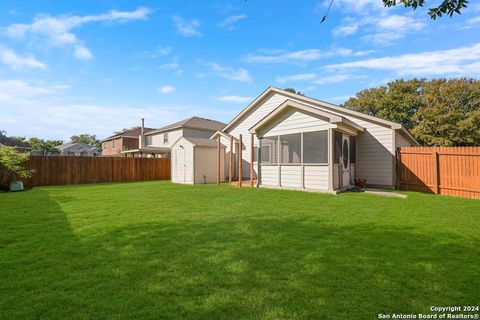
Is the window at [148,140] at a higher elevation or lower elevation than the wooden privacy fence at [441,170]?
higher

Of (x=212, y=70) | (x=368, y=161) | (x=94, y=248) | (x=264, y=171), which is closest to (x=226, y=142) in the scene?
(x=212, y=70)

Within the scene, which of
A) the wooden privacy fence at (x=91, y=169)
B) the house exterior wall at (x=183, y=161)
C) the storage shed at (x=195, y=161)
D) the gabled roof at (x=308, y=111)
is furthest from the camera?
the house exterior wall at (x=183, y=161)

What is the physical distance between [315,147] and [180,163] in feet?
29.7

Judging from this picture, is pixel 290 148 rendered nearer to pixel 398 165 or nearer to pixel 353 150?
pixel 353 150

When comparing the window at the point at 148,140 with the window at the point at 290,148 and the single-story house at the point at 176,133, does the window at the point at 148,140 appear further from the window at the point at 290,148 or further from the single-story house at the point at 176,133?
the window at the point at 290,148

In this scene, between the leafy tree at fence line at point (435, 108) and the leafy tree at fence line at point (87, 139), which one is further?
the leafy tree at fence line at point (87, 139)

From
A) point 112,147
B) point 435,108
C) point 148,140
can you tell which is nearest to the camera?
point 435,108

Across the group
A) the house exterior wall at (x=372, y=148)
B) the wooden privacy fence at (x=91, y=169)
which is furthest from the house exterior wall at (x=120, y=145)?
the house exterior wall at (x=372, y=148)

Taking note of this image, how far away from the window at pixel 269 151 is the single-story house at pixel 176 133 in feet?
48.7

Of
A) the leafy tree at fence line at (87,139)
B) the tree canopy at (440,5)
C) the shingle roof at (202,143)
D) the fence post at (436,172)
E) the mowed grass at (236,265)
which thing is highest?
the leafy tree at fence line at (87,139)

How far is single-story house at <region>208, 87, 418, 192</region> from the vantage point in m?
10.1

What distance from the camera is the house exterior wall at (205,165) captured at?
15.5 metres

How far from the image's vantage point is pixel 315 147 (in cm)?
1044

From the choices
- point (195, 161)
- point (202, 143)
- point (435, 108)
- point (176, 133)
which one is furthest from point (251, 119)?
point (435, 108)
